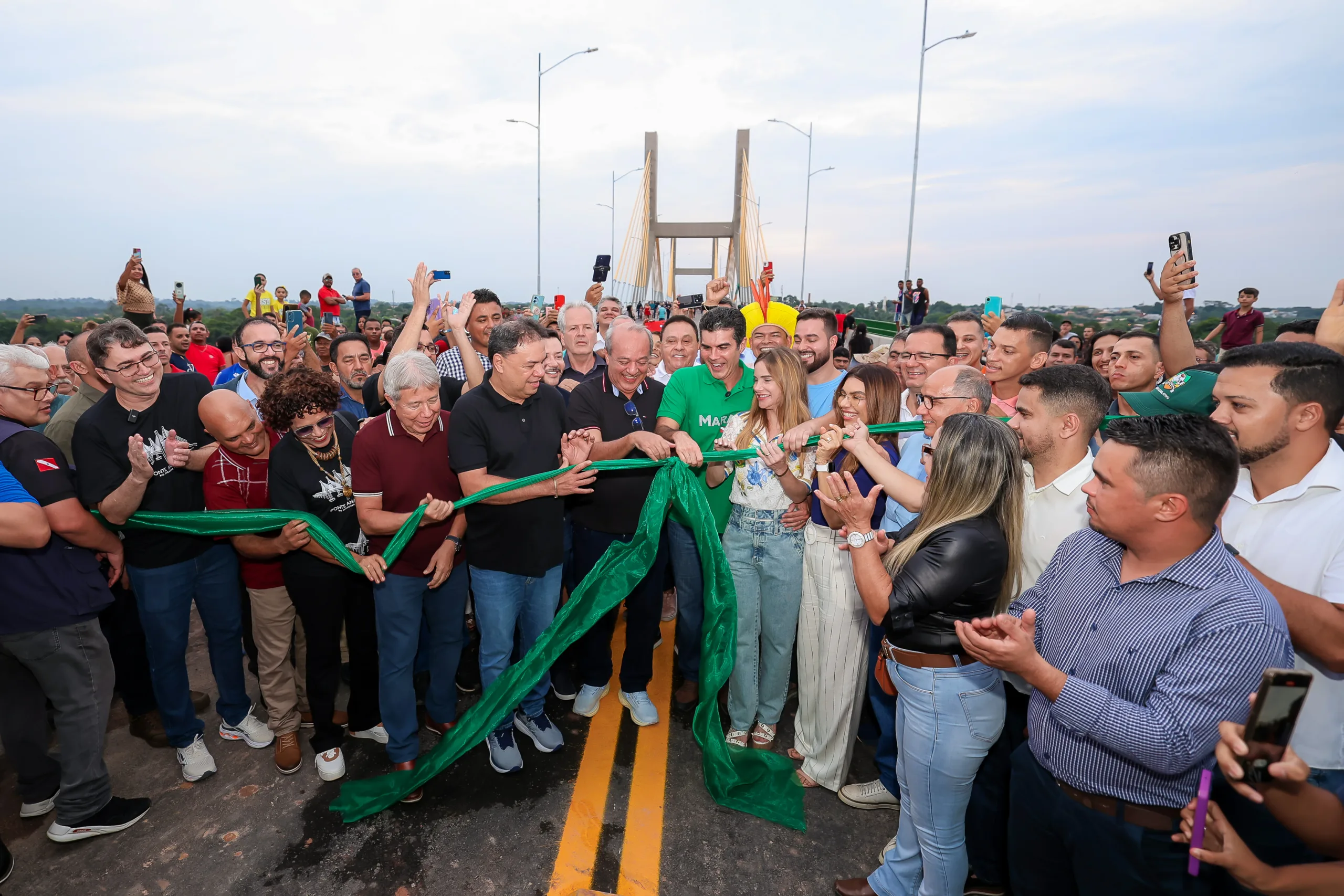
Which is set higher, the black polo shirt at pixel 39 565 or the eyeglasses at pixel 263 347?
the eyeglasses at pixel 263 347

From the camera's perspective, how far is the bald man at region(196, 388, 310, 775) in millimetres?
3307

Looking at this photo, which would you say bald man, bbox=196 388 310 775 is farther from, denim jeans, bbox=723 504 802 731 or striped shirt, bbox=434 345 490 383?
denim jeans, bbox=723 504 802 731

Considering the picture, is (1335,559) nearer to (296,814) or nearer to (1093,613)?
(1093,613)

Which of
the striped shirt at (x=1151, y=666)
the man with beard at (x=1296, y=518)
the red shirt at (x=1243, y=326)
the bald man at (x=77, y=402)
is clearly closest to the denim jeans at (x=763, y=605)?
the striped shirt at (x=1151, y=666)

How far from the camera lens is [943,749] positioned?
7.66 ft

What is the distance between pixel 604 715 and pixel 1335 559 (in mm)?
3436

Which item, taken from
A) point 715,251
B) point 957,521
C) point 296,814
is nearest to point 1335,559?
point 957,521

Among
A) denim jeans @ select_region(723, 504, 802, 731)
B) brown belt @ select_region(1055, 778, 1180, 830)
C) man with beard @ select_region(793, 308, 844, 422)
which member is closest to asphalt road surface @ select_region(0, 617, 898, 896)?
denim jeans @ select_region(723, 504, 802, 731)

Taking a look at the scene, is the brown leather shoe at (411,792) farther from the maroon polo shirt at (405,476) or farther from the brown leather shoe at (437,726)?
the maroon polo shirt at (405,476)

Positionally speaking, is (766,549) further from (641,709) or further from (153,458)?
(153,458)

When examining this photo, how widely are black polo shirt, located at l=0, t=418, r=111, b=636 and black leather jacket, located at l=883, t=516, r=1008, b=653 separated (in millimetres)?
3605

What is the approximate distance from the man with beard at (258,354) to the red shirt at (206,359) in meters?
4.14

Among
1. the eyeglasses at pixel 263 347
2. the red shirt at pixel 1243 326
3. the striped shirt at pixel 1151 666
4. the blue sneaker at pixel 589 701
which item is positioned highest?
the red shirt at pixel 1243 326

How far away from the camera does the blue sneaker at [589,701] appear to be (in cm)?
400
